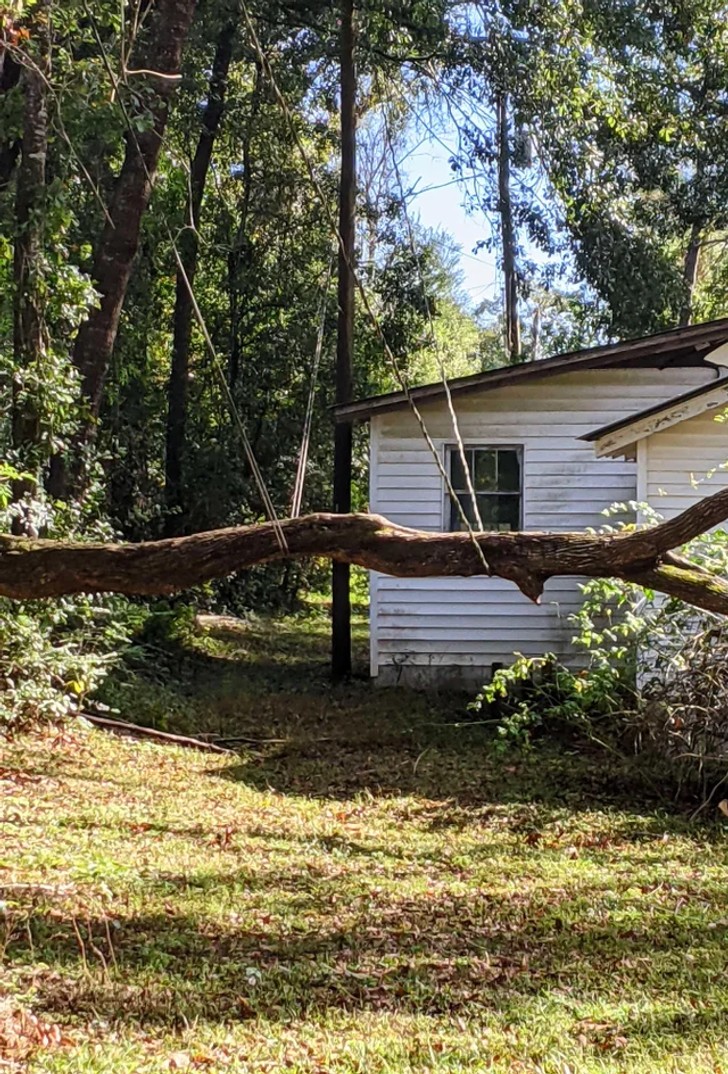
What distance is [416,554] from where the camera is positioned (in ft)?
15.2

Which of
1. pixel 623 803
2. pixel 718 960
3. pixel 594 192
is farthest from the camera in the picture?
pixel 594 192

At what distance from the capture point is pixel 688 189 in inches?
754

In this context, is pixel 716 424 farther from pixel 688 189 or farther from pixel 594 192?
pixel 688 189

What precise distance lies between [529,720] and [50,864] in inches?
183

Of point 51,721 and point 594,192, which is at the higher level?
point 594,192

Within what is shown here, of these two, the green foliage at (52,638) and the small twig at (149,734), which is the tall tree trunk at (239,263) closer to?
the green foliage at (52,638)

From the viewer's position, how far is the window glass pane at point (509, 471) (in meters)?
12.4

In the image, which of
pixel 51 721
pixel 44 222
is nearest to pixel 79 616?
pixel 51 721

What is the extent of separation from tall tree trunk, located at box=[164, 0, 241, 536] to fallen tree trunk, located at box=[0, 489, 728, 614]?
13.0 m

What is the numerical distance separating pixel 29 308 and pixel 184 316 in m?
10.1

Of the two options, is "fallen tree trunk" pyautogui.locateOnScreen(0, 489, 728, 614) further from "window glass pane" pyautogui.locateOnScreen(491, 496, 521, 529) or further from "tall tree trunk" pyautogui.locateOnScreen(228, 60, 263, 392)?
"tall tree trunk" pyautogui.locateOnScreen(228, 60, 263, 392)

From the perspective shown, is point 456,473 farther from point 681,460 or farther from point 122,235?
point 122,235

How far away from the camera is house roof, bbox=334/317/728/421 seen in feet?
37.8

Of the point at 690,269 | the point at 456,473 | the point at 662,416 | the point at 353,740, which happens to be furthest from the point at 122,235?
the point at 690,269
